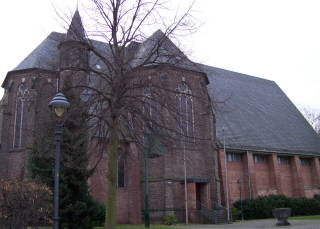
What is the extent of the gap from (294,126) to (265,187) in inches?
404

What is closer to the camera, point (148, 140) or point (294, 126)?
point (148, 140)

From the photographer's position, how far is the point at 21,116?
86.9 feet

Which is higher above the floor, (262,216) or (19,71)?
(19,71)

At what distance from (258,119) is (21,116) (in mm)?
22905

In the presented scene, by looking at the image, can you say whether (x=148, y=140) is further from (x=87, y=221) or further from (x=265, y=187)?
(x=265, y=187)

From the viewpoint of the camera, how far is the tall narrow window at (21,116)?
25.8 m

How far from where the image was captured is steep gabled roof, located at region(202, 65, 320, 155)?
33.6 metres

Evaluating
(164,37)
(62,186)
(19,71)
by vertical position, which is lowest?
(62,186)

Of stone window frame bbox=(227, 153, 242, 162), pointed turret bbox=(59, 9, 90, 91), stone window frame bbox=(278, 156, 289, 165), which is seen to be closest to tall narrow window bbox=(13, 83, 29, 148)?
pointed turret bbox=(59, 9, 90, 91)

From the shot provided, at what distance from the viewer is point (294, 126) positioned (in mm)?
41156

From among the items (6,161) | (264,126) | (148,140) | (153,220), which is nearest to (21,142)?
(6,161)

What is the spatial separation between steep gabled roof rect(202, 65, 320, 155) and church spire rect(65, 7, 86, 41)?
18.1 m

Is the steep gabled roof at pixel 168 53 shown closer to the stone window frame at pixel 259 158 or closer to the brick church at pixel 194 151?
the brick church at pixel 194 151

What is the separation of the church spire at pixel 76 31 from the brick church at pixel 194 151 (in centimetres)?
4
